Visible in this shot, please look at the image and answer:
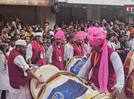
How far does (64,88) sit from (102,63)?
2.62 ft

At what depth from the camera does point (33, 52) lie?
46.1ft

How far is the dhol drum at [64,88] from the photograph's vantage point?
7133mm

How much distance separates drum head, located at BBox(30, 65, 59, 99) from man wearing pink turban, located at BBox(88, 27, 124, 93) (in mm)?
551

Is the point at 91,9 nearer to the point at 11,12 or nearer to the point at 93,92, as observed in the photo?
the point at 11,12

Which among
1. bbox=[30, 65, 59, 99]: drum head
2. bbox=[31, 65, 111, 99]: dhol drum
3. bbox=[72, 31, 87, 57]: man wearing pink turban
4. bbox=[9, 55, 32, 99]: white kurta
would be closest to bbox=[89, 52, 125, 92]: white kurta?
bbox=[31, 65, 111, 99]: dhol drum

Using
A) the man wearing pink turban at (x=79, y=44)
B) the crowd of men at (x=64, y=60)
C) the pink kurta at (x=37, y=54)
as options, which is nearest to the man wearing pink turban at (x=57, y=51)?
the crowd of men at (x=64, y=60)

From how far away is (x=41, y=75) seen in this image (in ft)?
28.2

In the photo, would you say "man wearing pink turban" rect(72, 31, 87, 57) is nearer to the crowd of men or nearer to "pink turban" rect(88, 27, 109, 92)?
the crowd of men

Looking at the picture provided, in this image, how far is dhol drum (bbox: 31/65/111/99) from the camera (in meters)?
7.13

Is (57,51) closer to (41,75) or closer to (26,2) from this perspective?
(41,75)

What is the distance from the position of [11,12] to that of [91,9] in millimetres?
6121

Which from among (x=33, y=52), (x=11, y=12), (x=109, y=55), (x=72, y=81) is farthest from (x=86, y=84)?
(x=11, y=12)

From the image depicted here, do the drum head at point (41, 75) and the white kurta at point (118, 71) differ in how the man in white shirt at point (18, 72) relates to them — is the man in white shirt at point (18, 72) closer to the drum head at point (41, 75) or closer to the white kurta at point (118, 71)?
the drum head at point (41, 75)

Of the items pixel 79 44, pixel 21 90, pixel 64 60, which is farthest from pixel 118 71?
pixel 79 44
